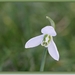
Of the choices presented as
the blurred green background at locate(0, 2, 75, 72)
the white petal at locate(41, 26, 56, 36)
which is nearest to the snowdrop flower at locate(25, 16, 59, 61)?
the white petal at locate(41, 26, 56, 36)

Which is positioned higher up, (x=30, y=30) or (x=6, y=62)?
(x=30, y=30)

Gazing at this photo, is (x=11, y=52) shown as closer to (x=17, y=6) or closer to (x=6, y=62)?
(x=6, y=62)

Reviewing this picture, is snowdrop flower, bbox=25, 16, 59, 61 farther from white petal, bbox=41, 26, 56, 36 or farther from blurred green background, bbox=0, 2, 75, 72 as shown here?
blurred green background, bbox=0, 2, 75, 72

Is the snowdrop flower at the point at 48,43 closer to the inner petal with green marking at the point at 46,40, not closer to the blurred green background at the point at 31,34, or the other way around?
the inner petal with green marking at the point at 46,40

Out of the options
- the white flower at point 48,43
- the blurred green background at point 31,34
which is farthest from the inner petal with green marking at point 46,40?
the blurred green background at point 31,34

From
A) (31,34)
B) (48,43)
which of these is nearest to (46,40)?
(48,43)

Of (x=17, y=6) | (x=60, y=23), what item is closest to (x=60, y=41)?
(x=60, y=23)

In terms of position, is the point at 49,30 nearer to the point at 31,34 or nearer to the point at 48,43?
the point at 48,43

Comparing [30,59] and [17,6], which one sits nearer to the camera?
[30,59]
